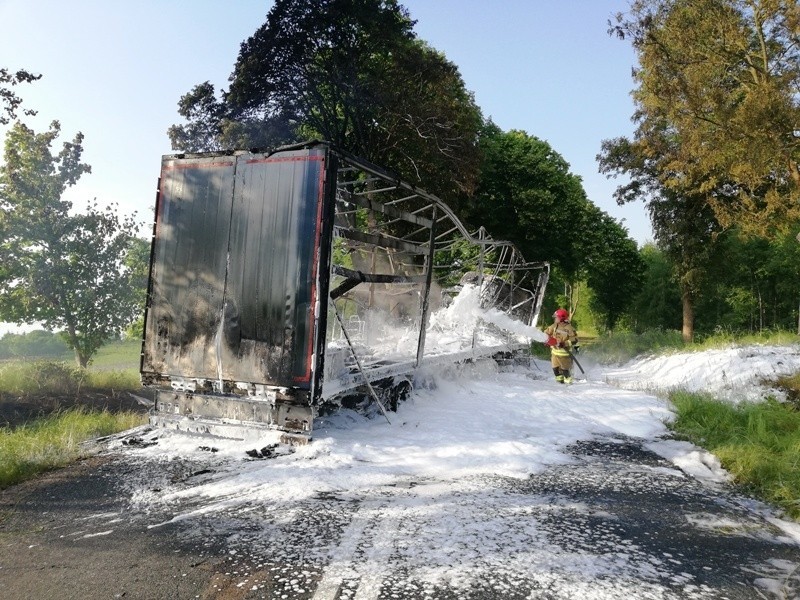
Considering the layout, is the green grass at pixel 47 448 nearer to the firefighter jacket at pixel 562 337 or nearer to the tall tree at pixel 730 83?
the firefighter jacket at pixel 562 337

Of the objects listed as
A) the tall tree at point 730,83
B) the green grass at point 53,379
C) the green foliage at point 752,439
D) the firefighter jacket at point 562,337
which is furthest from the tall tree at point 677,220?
the green grass at point 53,379

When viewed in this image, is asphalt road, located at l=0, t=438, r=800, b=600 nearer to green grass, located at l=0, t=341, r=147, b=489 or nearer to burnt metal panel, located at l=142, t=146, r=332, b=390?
green grass, located at l=0, t=341, r=147, b=489

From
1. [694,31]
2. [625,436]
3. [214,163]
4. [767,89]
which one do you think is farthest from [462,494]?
[694,31]

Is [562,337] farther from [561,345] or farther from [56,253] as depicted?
[56,253]

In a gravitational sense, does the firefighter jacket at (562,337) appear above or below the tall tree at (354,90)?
below

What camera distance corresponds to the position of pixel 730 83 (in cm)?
1505

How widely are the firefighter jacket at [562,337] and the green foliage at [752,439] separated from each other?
2.72 m

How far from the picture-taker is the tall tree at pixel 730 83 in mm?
12241

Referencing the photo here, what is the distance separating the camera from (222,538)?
362 centimetres

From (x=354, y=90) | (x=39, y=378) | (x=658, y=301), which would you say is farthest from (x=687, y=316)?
(x=39, y=378)

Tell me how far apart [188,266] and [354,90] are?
12.8 metres

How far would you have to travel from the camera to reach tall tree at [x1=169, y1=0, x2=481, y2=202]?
17.4 m

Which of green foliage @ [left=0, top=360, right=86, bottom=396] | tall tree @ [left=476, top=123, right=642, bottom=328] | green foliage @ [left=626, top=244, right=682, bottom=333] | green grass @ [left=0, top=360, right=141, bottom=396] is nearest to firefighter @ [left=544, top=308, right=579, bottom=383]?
green grass @ [left=0, top=360, right=141, bottom=396]

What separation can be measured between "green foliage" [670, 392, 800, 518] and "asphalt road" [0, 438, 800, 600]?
0.31 metres
